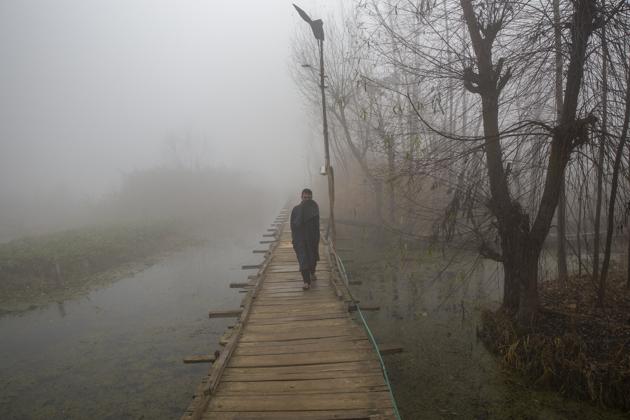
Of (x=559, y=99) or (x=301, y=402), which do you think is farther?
(x=559, y=99)

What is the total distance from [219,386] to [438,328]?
4265mm

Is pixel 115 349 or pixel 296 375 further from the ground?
pixel 296 375

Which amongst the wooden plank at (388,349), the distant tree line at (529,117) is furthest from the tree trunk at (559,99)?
the wooden plank at (388,349)

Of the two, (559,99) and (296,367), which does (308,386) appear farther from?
(559,99)

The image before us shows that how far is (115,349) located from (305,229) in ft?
13.0

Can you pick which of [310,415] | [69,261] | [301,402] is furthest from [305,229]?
[69,261]

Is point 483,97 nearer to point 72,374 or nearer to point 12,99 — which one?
point 72,374

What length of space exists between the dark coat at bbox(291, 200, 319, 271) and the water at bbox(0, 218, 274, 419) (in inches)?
89.0

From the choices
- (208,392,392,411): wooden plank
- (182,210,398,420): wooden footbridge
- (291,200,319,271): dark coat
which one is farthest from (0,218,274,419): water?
(291,200,319,271): dark coat

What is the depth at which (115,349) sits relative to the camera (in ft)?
20.8

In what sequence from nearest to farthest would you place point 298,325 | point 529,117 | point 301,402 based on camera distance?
1. point 301,402
2. point 298,325
3. point 529,117

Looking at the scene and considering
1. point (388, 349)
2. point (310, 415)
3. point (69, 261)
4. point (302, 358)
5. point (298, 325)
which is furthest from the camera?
point (69, 261)

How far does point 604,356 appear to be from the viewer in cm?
430

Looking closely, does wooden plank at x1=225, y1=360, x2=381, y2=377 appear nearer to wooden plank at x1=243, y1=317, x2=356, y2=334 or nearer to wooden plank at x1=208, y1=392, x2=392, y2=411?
wooden plank at x1=208, y1=392, x2=392, y2=411
